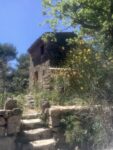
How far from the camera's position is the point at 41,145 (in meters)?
8.64

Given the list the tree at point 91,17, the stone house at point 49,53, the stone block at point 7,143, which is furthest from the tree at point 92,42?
the stone house at point 49,53

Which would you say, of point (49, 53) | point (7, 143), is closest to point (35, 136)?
point (7, 143)

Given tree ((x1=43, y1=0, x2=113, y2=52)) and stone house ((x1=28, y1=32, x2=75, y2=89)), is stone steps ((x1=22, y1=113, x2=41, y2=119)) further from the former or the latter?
stone house ((x1=28, y1=32, x2=75, y2=89))

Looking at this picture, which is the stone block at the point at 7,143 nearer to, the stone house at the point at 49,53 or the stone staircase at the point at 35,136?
the stone staircase at the point at 35,136

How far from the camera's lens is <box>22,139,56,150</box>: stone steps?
28.0 feet

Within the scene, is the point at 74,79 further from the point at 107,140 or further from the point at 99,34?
the point at 107,140

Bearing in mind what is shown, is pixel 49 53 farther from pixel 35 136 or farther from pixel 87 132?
pixel 87 132

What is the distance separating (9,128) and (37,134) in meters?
0.87

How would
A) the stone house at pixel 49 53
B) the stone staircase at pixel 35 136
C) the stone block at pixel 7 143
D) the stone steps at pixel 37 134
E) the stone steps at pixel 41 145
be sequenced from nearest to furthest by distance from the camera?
the stone block at pixel 7 143 < the stone steps at pixel 41 145 < the stone staircase at pixel 35 136 < the stone steps at pixel 37 134 < the stone house at pixel 49 53

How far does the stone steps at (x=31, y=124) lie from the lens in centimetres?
937

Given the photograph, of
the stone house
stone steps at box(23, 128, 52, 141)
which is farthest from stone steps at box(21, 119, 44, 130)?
the stone house

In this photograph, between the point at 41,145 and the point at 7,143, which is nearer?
the point at 7,143

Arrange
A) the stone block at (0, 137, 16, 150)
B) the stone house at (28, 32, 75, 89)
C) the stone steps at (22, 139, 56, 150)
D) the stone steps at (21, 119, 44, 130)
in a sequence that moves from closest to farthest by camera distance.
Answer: the stone block at (0, 137, 16, 150) → the stone steps at (22, 139, 56, 150) → the stone steps at (21, 119, 44, 130) → the stone house at (28, 32, 75, 89)

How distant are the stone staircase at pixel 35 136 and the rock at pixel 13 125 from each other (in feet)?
1.00
